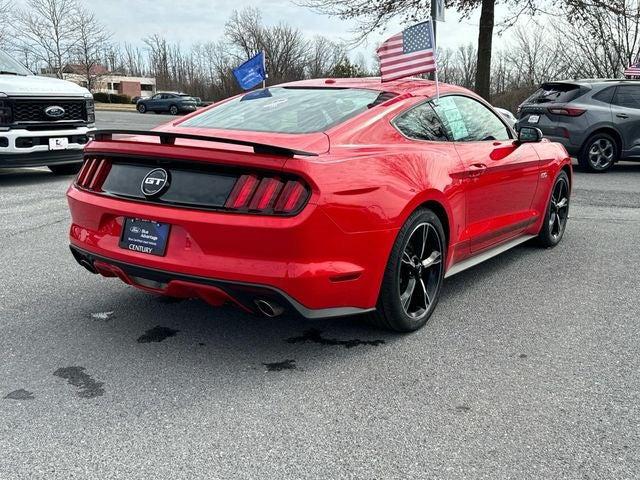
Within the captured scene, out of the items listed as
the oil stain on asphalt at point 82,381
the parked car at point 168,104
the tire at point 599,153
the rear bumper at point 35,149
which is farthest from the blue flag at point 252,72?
the parked car at point 168,104

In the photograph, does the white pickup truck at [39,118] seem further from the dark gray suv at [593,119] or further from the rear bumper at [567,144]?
the rear bumper at [567,144]

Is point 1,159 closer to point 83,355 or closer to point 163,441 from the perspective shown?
point 83,355

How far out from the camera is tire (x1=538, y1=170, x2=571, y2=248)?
18.1 feet

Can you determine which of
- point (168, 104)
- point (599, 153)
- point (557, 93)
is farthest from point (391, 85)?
point (168, 104)

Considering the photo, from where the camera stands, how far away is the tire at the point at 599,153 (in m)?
10.9

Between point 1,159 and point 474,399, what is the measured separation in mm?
7698

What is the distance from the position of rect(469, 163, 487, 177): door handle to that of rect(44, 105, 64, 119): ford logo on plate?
6.88m

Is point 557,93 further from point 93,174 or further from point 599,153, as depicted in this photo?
point 93,174

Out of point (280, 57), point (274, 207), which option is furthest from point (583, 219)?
point (280, 57)

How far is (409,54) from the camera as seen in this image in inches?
207

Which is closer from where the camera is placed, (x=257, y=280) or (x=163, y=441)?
(x=163, y=441)

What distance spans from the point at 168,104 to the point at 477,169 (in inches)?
1647

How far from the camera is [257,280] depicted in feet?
9.32

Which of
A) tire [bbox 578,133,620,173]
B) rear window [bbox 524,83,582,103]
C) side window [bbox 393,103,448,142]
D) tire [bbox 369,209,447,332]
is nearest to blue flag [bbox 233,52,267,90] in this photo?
rear window [bbox 524,83,582,103]
